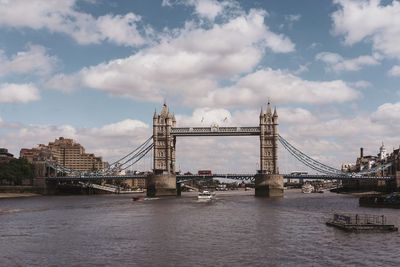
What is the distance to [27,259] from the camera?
38719mm

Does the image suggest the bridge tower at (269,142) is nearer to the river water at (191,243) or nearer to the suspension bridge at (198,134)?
the suspension bridge at (198,134)

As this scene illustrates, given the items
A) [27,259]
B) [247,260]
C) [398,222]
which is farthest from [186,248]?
[398,222]

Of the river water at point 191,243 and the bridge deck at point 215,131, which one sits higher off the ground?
the bridge deck at point 215,131

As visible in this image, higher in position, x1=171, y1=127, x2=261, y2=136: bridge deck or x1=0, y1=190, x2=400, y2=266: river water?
x1=171, y1=127, x2=261, y2=136: bridge deck

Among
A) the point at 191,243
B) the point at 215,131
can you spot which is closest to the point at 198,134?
the point at 215,131

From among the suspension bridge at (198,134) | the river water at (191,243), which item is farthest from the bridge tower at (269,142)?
the river water at (191,243)

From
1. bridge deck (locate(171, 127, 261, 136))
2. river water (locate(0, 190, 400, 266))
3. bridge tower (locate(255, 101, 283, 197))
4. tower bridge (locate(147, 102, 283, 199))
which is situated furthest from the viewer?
bridge tower (locate(255, 101, 283, 197))

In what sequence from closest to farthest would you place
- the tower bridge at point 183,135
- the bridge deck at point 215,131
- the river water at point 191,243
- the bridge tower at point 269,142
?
the river water at point 191,243 → the tower bridge at point 183,135 → the bridge deck at point 215,131 → the bridge tower at point 269,142

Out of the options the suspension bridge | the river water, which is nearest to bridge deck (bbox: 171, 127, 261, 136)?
the suspension bridge

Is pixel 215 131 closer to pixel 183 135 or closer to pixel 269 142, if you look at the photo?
pixel 183 135

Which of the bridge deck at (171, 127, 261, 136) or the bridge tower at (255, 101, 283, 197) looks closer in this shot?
the bridge deck at (171, 127, 261, 136)

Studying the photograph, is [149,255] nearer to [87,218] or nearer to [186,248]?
[186,248]

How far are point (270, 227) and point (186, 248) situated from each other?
17.5 metres

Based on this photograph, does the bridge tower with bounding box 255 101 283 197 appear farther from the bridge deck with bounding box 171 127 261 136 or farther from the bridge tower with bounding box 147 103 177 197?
the bridge tower with bounding box 147 103 177 197
